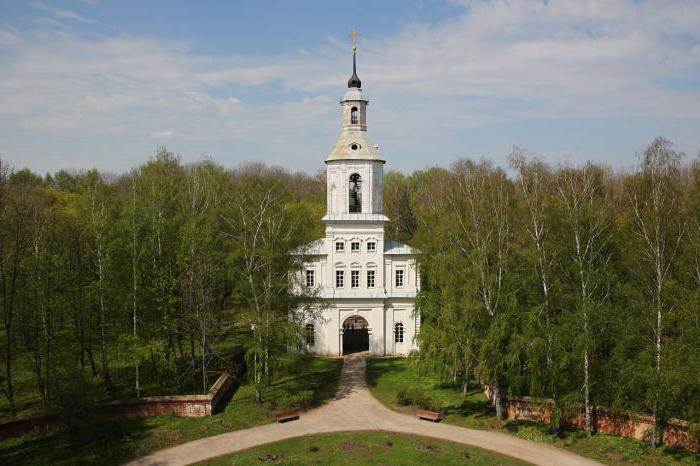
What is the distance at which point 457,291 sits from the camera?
2419cm

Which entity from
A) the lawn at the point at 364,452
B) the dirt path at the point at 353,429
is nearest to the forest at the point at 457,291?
the dirt path at the point at 353,429

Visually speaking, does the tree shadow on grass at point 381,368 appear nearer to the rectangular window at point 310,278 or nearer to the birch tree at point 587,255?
the rectangular window at point 310,278

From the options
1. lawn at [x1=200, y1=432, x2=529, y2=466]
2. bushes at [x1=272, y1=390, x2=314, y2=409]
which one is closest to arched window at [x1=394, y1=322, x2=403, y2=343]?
bushes at [x1=272, y1=390, x2=314, y2=409]

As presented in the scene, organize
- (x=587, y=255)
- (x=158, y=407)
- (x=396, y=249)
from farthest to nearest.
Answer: (x=396, y=249) < (x=158, y=407) < (x=587, y=255)

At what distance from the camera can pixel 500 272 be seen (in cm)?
2309

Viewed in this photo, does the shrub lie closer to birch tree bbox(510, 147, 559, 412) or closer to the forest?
the forest

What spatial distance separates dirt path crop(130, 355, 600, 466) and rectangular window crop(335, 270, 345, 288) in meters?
7.75

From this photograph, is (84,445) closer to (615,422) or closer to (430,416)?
(430,416)

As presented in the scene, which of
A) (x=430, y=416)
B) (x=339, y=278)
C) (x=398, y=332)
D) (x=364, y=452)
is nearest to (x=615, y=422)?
(x=430, y=416)

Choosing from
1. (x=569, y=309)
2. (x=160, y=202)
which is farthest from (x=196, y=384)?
(x=569, y=309)

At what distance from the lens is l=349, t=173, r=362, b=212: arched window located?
34.9 metres

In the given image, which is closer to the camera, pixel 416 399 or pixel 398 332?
pixel 416 399

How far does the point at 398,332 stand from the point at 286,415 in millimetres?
12021

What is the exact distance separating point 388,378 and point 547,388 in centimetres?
899
